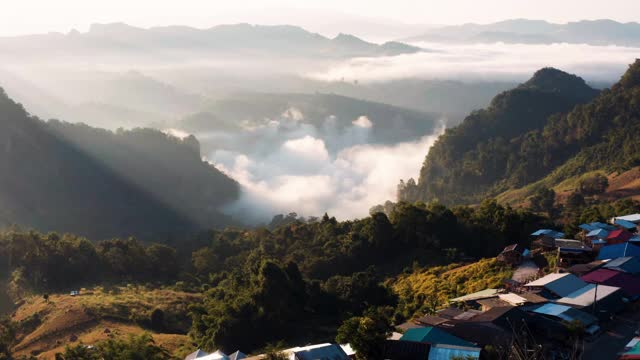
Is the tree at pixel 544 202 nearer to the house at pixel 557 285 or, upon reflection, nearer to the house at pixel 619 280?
the house at pixel 619 280

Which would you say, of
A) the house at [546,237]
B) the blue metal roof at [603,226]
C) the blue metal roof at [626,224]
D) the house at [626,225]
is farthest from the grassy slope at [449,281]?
the blue metal roof at [626,224]

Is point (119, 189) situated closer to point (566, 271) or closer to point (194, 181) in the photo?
point (194, 181)

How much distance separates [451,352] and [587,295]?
897 centimetres

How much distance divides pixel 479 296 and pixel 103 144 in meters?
91.4

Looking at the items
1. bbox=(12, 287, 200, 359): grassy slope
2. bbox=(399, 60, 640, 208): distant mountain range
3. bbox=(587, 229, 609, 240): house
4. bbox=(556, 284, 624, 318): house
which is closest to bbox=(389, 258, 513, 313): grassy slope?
bbox=(587, 229, 609, 240): house

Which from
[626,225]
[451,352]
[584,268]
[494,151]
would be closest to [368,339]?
[451,352]

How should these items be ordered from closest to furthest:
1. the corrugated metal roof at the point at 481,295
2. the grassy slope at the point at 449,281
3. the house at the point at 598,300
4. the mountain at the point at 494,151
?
the house at the point at 598,300, the corrugated metal roof at the point at 481,295, the grassy slope at the point at 449,281, the mountain at the point at 494,151

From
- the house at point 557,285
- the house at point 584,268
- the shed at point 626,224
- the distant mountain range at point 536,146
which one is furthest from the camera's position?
the distant mountain range at point 536,146

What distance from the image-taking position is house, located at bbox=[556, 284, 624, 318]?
1137 inches

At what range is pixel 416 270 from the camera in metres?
49.4

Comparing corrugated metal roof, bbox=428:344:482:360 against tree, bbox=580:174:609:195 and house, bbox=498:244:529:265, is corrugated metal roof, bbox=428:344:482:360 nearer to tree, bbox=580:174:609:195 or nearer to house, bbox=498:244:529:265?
house, bbox=498:244:529:265

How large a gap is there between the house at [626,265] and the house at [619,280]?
1.78 feet

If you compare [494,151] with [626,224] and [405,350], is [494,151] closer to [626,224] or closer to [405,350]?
[626,224]

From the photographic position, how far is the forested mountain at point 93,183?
94938 millimetres
